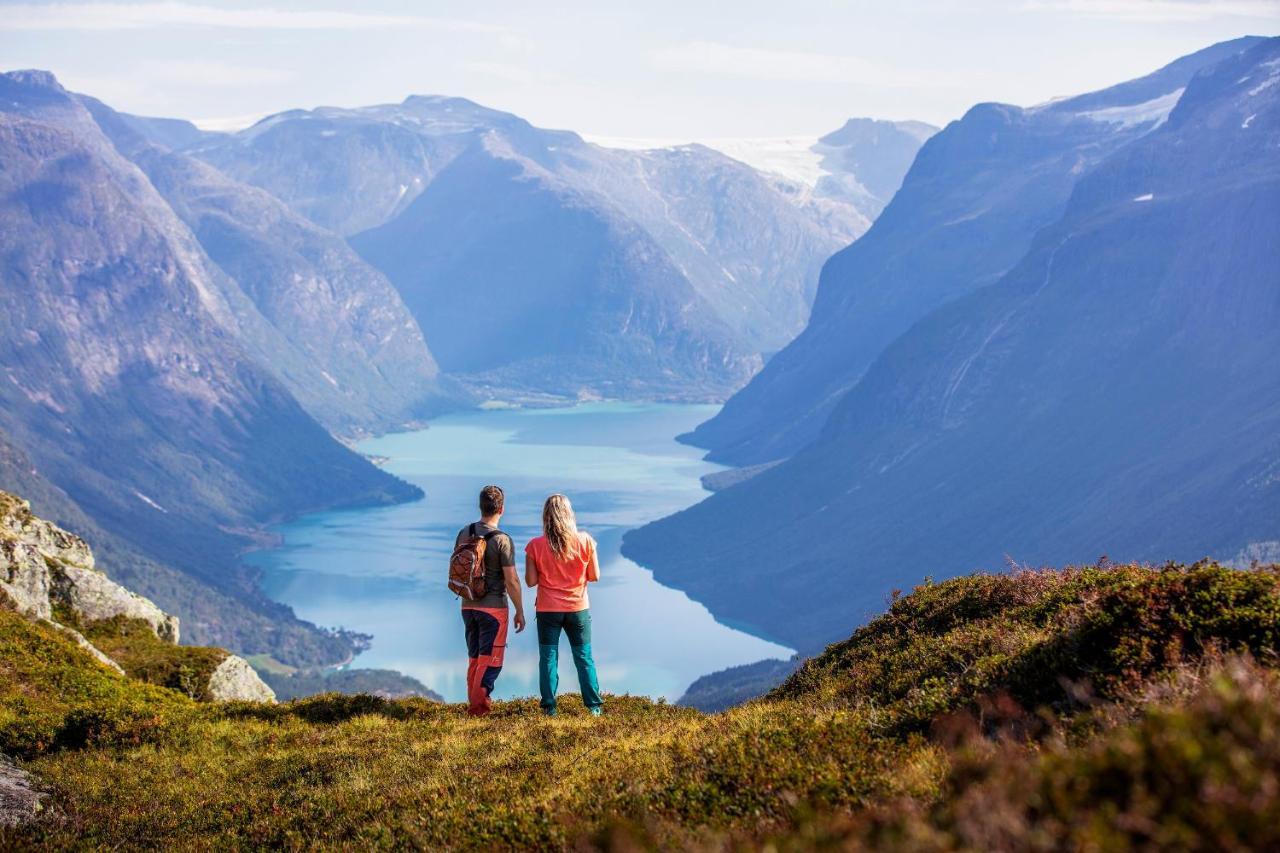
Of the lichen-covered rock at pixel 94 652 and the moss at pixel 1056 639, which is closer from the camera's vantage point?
the moss at pixel 1056 639

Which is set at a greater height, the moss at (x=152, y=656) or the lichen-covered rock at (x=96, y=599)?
the lichen-covered rock at (x=96, y=599)

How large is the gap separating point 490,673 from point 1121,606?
10.1 metres

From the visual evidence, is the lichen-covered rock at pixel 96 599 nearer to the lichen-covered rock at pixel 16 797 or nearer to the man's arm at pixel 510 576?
the man's arm at pixel 510 576

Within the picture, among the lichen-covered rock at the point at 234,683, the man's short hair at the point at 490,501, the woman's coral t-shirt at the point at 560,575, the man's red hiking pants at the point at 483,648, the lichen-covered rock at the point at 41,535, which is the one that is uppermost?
the lichen-covered rock at the point at 41,535

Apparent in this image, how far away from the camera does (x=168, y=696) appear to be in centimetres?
2247

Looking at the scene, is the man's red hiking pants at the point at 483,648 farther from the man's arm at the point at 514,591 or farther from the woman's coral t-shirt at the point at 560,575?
the woman's coral t-shirt at the point at 560,575

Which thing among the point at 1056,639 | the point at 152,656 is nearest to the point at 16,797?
the point at 1056,639

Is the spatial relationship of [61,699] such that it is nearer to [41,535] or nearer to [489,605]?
[489,605]

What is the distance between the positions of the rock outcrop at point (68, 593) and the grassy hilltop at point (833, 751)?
6.30 meters

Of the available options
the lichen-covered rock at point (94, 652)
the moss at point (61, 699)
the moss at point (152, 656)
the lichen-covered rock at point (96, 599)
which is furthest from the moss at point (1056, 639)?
the lichen-covered rock at point (96, 599)

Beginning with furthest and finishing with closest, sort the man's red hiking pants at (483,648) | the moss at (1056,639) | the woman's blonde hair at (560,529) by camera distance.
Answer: the man's red hiking pants at (483,648), the woman's blonde hair at (560,529), the moss at (1056,639)

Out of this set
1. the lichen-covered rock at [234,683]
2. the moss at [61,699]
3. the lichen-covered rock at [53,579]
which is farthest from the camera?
the lichen-covered rock at [53,579]

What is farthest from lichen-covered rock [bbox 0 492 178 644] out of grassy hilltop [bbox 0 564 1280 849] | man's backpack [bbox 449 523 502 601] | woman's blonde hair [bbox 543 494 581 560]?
woman's blonde hair [bbox 543 494 581 560]

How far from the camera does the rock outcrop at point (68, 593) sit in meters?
26.6
